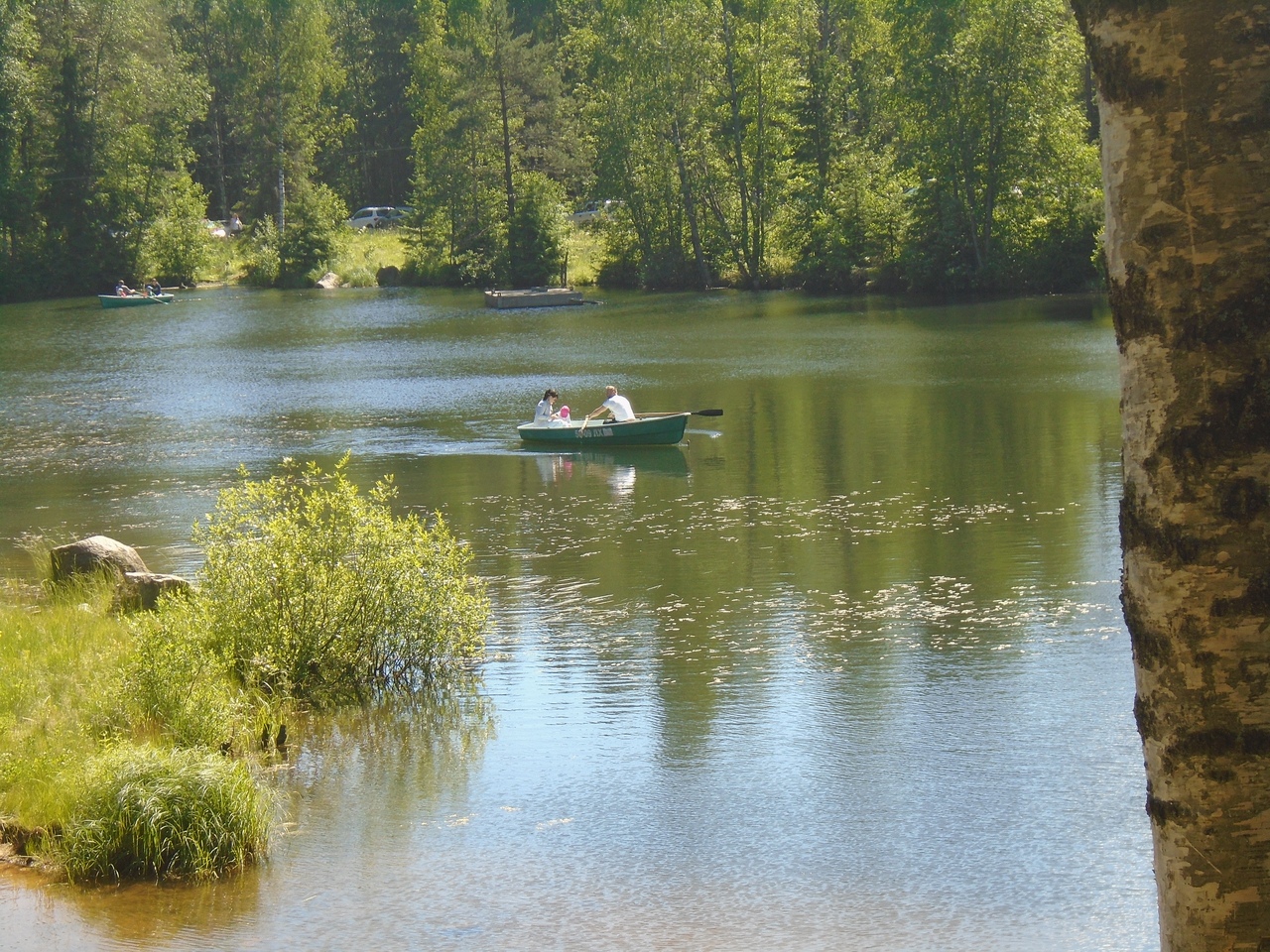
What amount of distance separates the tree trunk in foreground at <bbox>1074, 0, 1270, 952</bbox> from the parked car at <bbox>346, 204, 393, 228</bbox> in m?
85.3

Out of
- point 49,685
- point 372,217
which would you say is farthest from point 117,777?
point 372,217

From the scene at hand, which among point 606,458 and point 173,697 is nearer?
point 173,697

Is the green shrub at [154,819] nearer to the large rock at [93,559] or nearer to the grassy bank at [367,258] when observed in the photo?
the large rock at [93,559]

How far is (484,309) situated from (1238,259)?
187ft

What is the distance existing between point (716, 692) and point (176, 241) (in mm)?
66872

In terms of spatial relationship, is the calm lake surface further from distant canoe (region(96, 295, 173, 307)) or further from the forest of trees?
distant canoe (region(96, 295, 173, 307))

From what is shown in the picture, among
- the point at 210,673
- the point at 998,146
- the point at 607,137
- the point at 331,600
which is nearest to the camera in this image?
the point at 210,673

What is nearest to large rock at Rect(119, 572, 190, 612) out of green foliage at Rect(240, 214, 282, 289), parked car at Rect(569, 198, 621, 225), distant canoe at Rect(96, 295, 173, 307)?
distant canoe at Rect(96, 295, 173, 307)

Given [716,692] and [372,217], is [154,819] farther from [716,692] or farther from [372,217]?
[372,217]

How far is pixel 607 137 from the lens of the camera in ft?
216

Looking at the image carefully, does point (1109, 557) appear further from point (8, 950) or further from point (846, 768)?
point (8, 950)

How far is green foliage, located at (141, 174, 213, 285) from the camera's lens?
73375 mm

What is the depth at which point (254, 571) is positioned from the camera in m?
11.8

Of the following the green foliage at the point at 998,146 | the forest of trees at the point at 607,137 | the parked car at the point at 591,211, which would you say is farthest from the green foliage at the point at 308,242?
the green foliage at the point at 998,146
